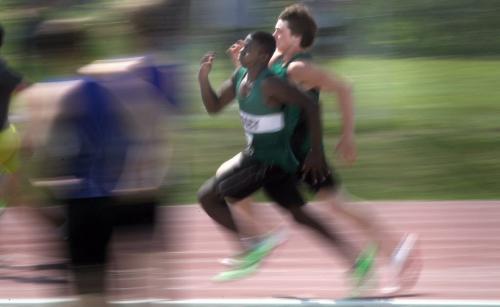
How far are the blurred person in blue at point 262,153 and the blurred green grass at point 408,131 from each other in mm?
2688

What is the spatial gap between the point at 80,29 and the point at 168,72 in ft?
1.60

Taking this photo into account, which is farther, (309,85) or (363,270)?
(363,270)

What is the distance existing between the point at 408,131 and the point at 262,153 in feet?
22.2

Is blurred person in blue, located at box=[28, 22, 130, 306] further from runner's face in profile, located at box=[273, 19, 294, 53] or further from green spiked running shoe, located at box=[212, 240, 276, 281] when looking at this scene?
runner's face in profile, located at box=[273, 19, 294, 53]

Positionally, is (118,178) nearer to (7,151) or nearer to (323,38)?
(7,151)

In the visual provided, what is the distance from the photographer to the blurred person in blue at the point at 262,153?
20.5 feet

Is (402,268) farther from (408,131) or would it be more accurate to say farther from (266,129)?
(408,131)

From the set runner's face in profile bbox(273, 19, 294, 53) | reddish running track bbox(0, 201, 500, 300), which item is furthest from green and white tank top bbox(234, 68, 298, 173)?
reddish running track bbox(0, 201, 500, 300)

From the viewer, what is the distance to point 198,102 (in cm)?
1465

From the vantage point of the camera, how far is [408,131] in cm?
1295

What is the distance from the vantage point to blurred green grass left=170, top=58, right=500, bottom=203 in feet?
36.5

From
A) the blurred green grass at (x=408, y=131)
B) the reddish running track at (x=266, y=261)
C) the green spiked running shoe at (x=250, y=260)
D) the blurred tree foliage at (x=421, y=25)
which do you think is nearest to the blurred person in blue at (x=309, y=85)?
the green spiked running shoe at (x=250, y=260)

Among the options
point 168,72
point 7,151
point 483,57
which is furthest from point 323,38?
point 168,72

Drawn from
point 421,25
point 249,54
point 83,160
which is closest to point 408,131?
point 421,25
